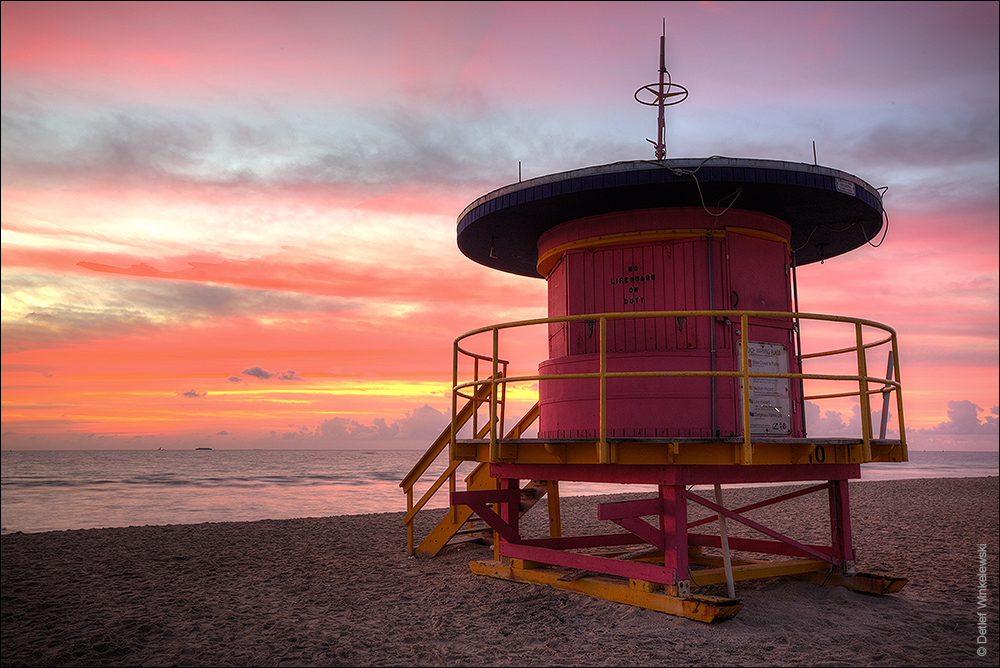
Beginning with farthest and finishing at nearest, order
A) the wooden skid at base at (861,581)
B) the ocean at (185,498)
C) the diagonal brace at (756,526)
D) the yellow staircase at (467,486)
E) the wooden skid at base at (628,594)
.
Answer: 1. the ocean at (185,498)
2. the yellow staircase at (467,486)
3. the wooden skid at base at (861,581)
4. the diagonal brace at (756,526)
5. the wooden skid at base at (628,594)

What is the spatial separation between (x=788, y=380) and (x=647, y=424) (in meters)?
1.99

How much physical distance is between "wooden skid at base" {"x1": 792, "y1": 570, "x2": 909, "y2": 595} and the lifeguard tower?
21 mm

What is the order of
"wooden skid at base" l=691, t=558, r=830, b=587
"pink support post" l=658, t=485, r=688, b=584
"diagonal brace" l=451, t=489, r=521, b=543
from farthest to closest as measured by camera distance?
1. "diagonal brace" l=451, t=489, r=521, b=543
2. "wooden skid at base" l=691, t=558, r=830, b=587
3. "pink support post" l=658, t=485, r=688, b=584

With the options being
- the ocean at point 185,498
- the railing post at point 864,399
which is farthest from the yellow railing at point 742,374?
the ocean at point 185,498

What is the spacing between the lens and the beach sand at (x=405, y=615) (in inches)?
242

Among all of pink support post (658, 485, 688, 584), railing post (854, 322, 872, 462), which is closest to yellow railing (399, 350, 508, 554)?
pink support post (658, 485, 688, 584)

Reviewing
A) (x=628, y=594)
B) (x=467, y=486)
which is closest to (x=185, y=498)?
(x=467, y=486)

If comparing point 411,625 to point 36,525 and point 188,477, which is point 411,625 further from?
point 188,477

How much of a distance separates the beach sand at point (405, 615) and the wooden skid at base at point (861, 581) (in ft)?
0.43

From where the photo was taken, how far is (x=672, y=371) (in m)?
7.45

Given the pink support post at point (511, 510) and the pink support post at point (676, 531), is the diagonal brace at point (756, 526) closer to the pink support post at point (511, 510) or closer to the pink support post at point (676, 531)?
the pink support post at point (676, 531)

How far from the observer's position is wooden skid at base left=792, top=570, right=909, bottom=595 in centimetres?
794

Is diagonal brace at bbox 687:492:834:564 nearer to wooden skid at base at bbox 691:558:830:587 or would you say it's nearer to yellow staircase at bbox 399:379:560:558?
wooden skid at base at bbox 691:558:830:587

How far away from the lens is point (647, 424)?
7.93 metres
